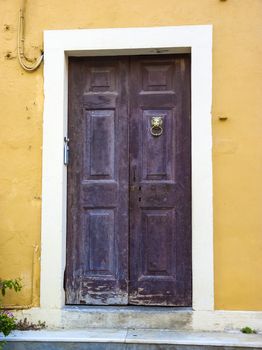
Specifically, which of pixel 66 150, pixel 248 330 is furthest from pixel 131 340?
pixel 66 150

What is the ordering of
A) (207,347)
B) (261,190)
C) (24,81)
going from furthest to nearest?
(24,81), (261,190), (207,347)

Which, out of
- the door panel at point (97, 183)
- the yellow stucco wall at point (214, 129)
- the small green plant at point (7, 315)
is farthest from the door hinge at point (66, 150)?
the small green plant at point (7, 315)

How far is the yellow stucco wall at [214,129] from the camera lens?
463 centimetres

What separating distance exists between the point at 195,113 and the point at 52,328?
85.5 inches

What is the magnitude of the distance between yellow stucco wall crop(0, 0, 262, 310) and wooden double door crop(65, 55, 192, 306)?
31cm

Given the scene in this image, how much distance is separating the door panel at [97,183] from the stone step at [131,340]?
1.53 feet

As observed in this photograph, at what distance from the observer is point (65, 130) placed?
16.3 ft

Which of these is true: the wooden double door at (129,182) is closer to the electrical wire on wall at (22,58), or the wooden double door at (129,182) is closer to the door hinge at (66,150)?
the door hinge at (66,150)

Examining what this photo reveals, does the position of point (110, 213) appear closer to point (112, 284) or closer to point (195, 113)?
point (112, 284)

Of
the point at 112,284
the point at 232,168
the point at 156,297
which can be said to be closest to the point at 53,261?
the point at 112,284

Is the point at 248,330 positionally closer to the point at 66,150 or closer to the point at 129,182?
the point at 129,182

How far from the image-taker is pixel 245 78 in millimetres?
4715

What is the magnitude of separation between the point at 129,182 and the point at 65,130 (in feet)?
2.40

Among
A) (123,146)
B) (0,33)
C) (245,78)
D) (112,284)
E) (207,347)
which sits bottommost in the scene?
(207,347)
